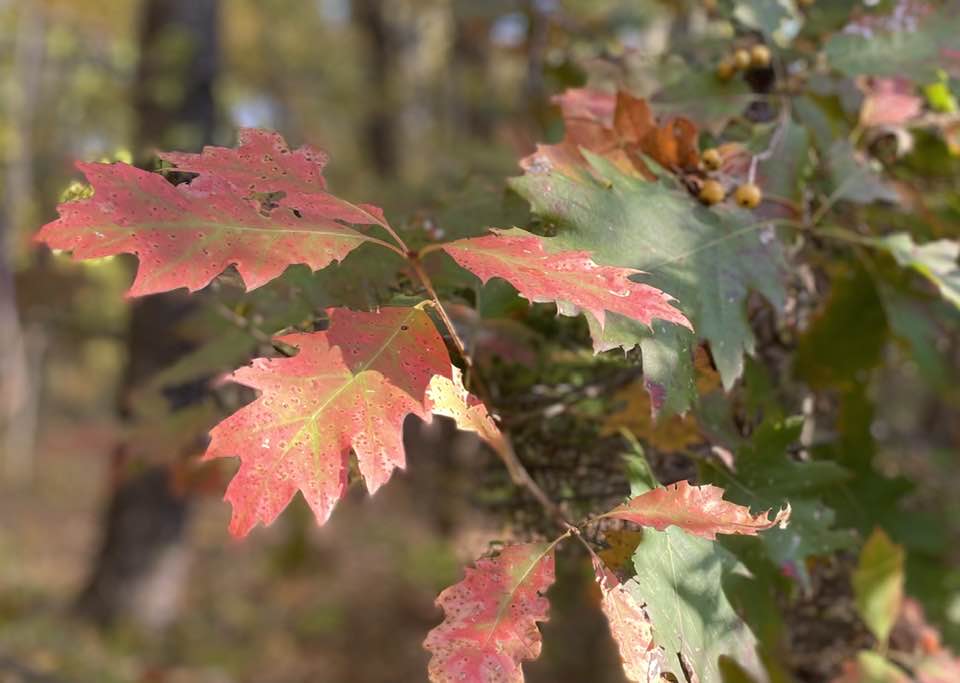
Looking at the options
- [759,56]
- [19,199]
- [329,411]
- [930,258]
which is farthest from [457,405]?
[19,199]

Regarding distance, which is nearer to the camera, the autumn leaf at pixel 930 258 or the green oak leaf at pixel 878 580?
the autumn leaf at pixel 930 258

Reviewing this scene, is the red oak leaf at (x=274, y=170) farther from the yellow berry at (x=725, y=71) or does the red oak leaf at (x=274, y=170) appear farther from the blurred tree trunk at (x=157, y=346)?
the blurred tree trunk at (x=157, y=346)

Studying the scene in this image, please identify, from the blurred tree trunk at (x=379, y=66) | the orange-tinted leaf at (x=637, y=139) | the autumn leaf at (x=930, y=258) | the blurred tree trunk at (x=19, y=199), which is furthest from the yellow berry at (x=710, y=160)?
the blurred tree trunk at (x=379, y=66)

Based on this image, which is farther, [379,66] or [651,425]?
[379,66]

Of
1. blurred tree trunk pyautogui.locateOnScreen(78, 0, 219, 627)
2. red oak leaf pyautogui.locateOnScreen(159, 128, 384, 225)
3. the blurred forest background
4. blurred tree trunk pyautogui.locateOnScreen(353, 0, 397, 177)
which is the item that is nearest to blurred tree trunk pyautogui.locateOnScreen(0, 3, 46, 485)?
the blurred forest background

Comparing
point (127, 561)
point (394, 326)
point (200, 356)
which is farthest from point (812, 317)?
point (127, 561)

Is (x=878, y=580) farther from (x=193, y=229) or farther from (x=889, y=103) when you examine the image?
(x=193, y=229)

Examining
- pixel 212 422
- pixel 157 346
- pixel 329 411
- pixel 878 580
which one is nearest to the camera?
pixel 329 411
